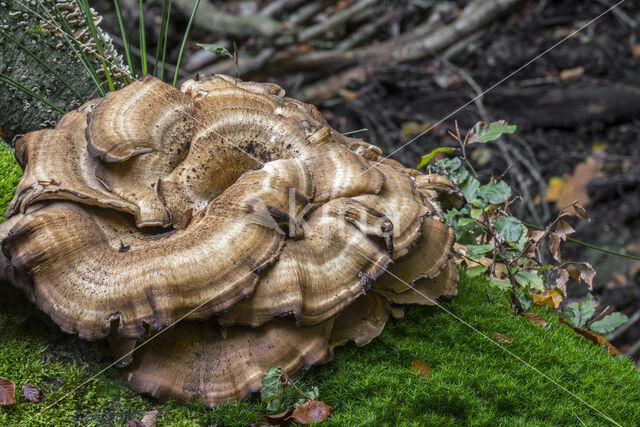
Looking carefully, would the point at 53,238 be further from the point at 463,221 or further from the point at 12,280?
the point at 463,221

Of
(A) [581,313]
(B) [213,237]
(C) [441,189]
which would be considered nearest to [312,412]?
(B) [213,237]

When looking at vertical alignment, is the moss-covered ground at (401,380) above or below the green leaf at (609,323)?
above

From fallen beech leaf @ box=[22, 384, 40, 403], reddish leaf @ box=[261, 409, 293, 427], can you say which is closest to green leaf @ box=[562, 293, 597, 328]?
reddish leaf @ box=[261, 409, 293, 427]

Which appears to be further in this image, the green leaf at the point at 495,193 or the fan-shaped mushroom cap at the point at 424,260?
the green leaf at the point at 495,193

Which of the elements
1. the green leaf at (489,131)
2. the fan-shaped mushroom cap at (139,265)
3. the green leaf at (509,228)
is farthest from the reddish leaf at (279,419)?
the green leaf at (489,131)

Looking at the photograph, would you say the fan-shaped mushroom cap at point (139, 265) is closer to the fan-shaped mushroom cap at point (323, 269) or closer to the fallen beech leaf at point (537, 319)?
the fan-shaped mushroom cap at point (323, 269)

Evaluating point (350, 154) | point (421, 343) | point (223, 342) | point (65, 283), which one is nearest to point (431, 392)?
point (421, 343)

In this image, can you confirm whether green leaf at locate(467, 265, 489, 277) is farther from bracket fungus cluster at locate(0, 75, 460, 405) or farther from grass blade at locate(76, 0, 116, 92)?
grass blade at locate(76, 0, 116, 92)

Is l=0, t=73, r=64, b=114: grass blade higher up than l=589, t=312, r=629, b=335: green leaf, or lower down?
higher up
